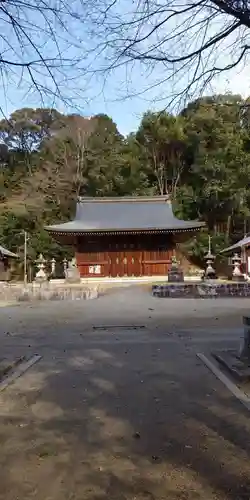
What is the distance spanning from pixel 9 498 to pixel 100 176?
41.3 meters

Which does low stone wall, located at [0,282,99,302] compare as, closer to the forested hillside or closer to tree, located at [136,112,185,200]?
the forested hillside

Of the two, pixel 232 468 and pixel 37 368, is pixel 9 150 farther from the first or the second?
pixel 232 468

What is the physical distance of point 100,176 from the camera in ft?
142

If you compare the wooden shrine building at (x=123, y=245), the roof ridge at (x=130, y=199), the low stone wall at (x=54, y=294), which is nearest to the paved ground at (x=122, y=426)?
the low stone wall at (x=54, y=294)

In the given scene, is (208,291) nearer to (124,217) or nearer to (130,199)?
(124,217)

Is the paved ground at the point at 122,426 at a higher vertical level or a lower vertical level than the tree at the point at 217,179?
lower

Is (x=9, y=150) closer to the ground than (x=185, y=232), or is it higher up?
higher up

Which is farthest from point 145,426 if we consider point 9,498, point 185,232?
point 185,232

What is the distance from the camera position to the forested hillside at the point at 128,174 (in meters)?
40.2

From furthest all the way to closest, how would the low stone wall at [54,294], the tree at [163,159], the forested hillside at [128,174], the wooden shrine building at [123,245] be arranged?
the tree at [163,159] < the forested hillside at [128,174] < the wooden shrine building at [123,245] < the low stone wall at [54,294]

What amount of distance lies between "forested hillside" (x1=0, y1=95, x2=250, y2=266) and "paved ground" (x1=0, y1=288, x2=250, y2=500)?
3192 centimetres

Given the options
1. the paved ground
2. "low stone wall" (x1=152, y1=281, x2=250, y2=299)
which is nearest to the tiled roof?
"low stone wall" (x1=152, y1=281, x2=250, y2=299)

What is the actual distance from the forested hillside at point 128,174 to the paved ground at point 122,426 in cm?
3192

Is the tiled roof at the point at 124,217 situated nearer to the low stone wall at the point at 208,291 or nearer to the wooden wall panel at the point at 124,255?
the wooden wall panel at the point at 124,255
